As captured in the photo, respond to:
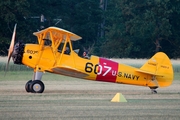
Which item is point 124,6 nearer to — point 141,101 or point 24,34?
point 24,34

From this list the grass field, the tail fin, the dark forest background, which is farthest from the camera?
the dark forest background

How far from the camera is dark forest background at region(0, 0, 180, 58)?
190 feet

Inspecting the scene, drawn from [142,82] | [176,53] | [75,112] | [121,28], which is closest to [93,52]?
[121,28]

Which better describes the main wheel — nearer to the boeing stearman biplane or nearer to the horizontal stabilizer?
the boeing stearman biplane

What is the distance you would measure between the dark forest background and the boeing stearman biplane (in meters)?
32.5

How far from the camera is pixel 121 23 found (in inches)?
2451

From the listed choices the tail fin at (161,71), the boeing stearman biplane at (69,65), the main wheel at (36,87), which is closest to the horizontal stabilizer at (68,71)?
the boeing stearman biplane at (69,65)

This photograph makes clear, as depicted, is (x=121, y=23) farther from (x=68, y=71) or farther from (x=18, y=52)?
(x=18, y=52)

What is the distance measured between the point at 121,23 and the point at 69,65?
41333 mm

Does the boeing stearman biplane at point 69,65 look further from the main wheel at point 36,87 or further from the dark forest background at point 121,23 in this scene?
the dark forest background at point 121,23

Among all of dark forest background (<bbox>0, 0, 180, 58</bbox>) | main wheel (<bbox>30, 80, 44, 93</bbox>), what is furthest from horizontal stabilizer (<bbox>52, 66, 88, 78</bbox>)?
dark forest background (<bbox>0, 0, 180, 58</bbox>)

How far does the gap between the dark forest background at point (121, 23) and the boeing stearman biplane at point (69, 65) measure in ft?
107

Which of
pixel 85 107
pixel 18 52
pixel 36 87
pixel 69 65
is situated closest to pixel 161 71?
pixel 69 65

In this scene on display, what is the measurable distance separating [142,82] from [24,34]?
2904 cm
